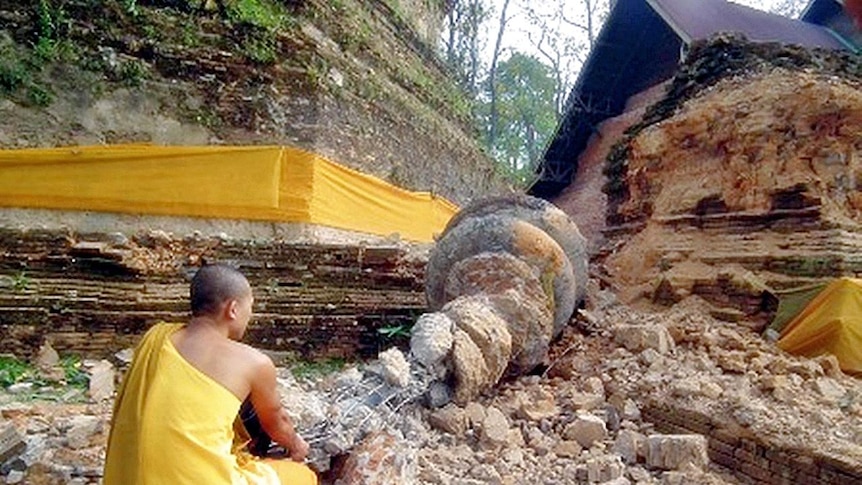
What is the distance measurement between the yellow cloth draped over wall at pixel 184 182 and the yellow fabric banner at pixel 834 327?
5206 mm

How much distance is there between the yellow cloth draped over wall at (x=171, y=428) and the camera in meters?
2.24

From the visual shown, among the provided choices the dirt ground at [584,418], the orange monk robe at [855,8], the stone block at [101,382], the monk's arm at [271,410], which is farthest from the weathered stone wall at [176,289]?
A: the orange monk robe at [855,8]

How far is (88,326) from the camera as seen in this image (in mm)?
5648

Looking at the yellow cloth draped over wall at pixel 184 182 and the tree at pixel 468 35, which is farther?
the tree at pixel 468 35

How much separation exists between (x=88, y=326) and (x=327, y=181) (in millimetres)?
3599

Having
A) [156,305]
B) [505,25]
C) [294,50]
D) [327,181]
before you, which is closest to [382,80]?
[294,50]

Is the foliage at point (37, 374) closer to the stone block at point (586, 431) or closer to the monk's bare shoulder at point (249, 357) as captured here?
the monk's bare shoulder at point (249, 357)

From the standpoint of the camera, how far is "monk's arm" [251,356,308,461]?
2.51m

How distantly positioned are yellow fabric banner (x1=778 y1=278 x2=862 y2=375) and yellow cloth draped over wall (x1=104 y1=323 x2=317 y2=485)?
191 inches

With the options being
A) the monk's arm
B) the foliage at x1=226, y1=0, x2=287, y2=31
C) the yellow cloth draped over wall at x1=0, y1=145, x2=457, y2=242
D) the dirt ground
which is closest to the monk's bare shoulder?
the monk's arm

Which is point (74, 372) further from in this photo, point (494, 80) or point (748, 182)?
point (494, 80)

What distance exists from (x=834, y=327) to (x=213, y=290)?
16.4 feet

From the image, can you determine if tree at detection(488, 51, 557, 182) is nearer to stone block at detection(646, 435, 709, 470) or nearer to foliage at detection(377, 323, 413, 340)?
foliage at detection(377, 323, 413, 340)

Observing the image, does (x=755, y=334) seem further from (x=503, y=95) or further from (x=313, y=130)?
(x=503, y=95)
